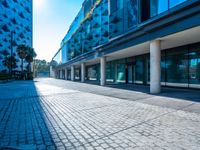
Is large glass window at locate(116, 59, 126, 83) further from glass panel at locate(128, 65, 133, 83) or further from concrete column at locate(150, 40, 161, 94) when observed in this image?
concrete column at locate(150, 40, 161, 94)

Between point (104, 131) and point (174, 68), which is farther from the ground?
point (174, 68)

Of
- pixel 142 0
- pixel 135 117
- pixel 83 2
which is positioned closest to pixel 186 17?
pixel 135 117

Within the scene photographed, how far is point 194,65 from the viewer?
49.3 feet

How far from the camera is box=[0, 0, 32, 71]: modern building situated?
69.8 meters

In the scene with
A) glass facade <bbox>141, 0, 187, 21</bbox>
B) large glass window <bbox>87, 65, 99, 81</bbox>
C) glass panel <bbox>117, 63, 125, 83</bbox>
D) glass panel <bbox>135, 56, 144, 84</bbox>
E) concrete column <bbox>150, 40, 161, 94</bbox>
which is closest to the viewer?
glass facade <bbox>141, 0, 187, 21</bbox>

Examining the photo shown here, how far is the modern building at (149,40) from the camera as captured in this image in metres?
10.9

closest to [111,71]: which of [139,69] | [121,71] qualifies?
[121,71]

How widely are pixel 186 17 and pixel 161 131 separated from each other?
7473 mm

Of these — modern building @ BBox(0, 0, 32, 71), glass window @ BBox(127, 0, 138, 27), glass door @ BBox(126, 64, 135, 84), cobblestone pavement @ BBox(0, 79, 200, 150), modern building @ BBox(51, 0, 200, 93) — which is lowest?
cobblestone pavement @ BBox(0, 79, 200, 150)

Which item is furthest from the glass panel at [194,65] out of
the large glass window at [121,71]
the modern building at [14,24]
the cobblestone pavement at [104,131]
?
the modern building at [14,24]

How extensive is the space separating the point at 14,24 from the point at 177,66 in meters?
75.4

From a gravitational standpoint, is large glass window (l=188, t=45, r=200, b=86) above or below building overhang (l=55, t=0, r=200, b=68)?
below

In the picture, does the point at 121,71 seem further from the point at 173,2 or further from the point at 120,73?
the point at 173,2

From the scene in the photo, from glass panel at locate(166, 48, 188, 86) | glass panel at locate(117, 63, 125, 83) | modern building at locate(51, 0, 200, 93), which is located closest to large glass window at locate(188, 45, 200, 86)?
modern building at locate(51, 0, 200, 93)
